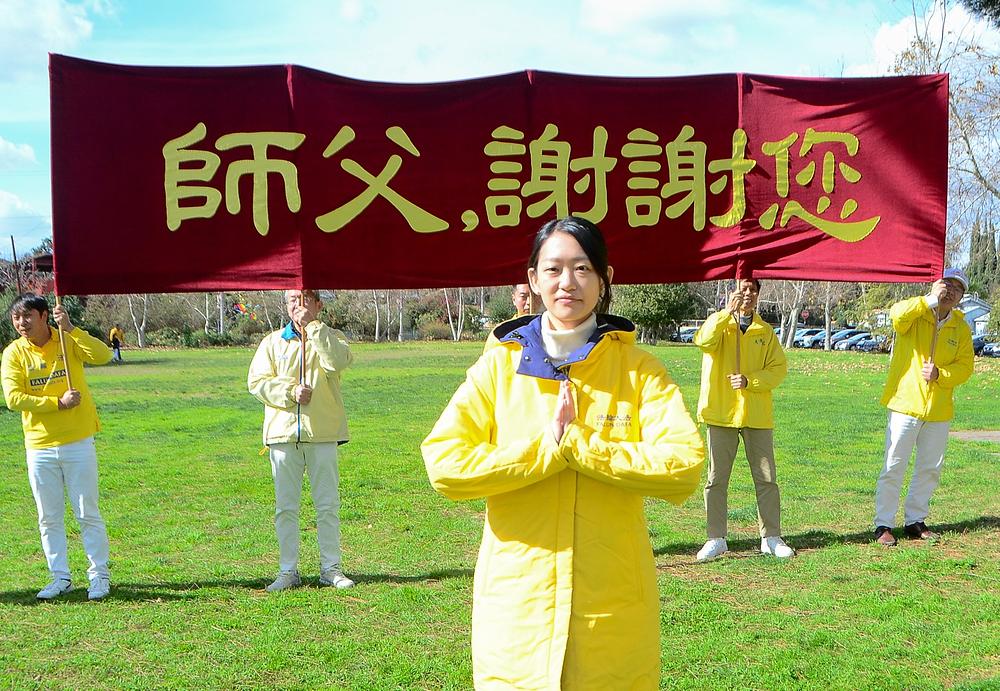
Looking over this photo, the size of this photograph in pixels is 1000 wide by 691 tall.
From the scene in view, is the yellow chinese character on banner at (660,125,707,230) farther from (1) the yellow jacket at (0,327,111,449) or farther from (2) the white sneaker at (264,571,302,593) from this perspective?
(1) the yellow jacket at (0,327,111,449)

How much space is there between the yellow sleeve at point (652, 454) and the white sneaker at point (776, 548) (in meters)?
4.30

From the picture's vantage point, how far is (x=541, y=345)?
8.28ft

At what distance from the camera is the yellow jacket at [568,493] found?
2.33 m

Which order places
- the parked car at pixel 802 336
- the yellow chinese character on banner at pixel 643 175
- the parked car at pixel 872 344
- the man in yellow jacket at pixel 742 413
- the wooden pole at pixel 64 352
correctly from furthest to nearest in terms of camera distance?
the parked car at pixel 802 336 → the parked car at pixel 872 344 → the man in yellow jacket at pixel 742 413 → the wooden pole at pixel 64 352 → the yellow chinese character on banner at pixel 643 175

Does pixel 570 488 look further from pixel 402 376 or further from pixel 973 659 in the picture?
pixel 402 376

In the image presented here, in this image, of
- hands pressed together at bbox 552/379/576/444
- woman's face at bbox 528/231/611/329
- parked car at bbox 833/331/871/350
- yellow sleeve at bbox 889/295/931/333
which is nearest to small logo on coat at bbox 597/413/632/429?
hands pressed together at bbox 552/379/576/444

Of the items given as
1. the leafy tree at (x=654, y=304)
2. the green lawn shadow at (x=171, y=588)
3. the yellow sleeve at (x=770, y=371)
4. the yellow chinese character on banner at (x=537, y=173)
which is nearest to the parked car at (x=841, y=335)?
the leafy tree at (x=654, y=304)

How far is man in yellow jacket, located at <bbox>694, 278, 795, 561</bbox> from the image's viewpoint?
21.4ft

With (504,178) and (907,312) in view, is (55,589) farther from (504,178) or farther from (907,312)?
(907,312)

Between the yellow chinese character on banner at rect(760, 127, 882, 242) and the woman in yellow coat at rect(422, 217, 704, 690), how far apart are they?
245 centimetres

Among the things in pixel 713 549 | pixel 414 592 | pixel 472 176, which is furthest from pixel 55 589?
pixel 713 549

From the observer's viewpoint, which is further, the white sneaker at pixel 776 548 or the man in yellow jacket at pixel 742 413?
the man in yellow jacket at pixel 742 413

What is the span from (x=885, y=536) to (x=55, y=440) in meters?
6.16

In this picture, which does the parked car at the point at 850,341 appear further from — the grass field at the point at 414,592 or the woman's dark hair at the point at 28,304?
the woman's dark hair at the point at 28,304
